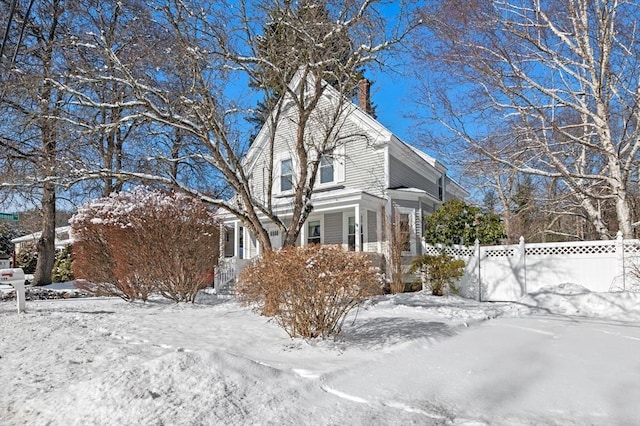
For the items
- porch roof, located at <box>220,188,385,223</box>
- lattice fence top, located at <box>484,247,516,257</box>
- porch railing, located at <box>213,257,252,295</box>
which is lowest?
porch railing, located at <box>213,257,252,295</box>

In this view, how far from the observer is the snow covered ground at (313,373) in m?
3.26

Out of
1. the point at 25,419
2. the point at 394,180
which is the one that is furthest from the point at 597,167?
the point at 25,419

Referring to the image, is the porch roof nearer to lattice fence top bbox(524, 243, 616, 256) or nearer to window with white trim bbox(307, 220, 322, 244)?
window with white trim bbox(307, 220, 322, 244)

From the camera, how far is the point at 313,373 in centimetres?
408

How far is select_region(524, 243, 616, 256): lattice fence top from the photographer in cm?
1078

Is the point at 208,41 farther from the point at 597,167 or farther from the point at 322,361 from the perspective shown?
the point at 597,167

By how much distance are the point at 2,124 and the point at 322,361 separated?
14.9 metres

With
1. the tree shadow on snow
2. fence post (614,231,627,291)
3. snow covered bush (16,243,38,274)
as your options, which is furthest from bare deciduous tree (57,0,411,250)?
snow covered bush (16,243,38,274)

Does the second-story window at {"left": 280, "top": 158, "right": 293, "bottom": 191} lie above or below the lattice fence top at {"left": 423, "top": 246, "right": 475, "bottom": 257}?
above

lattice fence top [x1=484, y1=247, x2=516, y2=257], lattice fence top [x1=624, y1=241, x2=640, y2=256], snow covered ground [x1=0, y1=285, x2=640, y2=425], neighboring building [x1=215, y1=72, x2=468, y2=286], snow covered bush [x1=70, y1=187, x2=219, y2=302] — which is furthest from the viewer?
neighboring building [x1=215, y1=72, x2=468, y2=286]

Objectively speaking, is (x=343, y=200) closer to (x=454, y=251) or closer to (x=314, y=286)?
(x=454, y=251)

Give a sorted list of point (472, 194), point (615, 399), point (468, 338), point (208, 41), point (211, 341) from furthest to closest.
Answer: point (472, 194), point (208, 41), point (468, 338), point (211, 341), point (615, 399)

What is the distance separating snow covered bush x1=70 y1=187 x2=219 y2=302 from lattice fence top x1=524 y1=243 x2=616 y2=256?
8.28 meters

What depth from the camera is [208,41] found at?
9.76 metres
